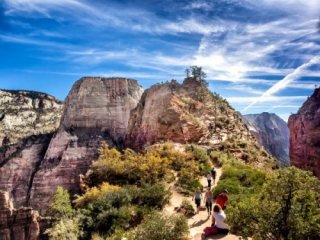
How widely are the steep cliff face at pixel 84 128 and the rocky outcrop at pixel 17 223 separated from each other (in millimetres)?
26135

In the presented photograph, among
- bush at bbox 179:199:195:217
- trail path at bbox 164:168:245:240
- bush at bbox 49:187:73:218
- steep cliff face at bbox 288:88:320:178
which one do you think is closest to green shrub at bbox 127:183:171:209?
trail path at bbox 164:168:245:240

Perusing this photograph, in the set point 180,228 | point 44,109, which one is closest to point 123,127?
point 180,228

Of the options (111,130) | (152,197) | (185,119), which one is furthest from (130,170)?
(111,130)

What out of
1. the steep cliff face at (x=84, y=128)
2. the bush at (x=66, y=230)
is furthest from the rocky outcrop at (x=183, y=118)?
the bush at (x=66, y=230)

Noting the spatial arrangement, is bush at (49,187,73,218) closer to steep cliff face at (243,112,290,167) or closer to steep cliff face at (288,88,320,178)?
steep cliff face at (288,88,320,178)

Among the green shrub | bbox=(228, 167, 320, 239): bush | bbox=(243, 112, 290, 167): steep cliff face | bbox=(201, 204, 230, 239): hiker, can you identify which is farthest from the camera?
bbox=(243, 112, 290, 167): steep cliff face

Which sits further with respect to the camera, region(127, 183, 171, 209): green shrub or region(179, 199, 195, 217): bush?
region(127, 183, 171, 209): green shrub

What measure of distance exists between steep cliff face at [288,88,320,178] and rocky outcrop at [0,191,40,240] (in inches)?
1634

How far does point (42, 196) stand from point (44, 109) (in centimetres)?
6674

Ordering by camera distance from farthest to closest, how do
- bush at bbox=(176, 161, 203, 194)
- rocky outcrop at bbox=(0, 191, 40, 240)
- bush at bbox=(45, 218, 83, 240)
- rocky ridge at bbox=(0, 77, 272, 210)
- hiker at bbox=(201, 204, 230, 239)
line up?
1. rocky ridge at bbox=(0, 77, 272, 210)
2. bush at bbox=(176, 161, 203, 194)
3. rocky outcrop at bbox=(0, 191, 40, 240)
4. bush at bbox=(45, 218, 83, 240)
5. hiker at bbox=(201, 204, 230, 239)

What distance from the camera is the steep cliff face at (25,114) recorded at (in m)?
92.8

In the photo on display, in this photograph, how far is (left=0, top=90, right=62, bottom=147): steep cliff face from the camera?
9281 cm

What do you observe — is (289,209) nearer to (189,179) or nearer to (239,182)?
(239,182)

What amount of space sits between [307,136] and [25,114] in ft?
242
